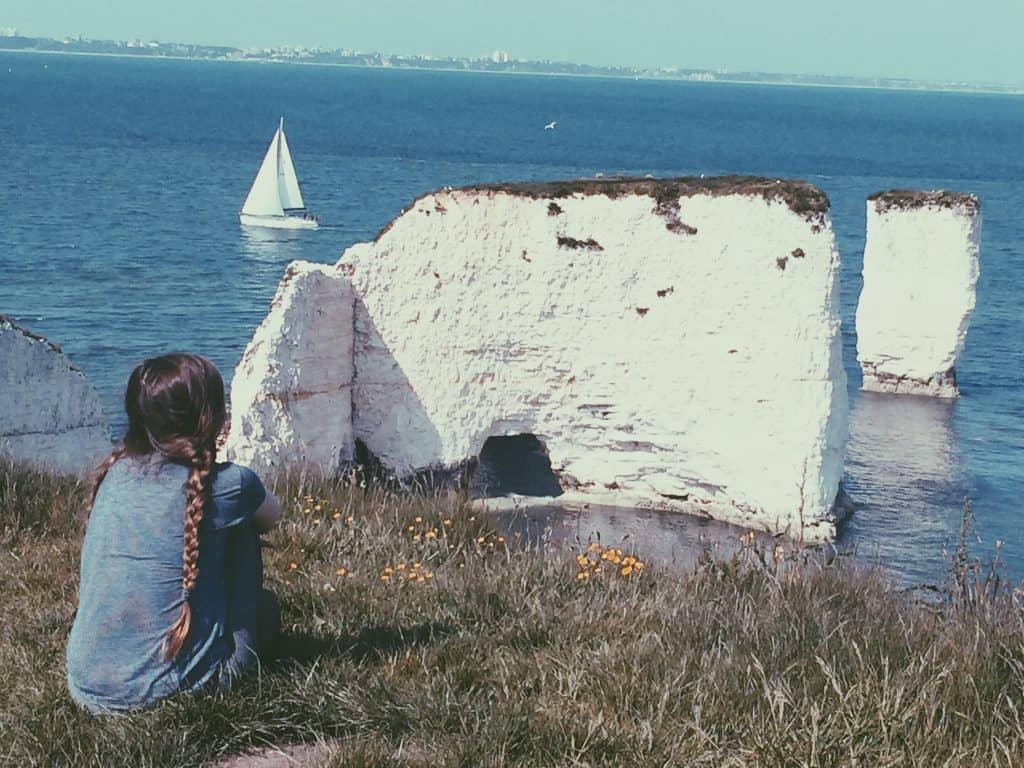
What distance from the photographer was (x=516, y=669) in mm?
5898

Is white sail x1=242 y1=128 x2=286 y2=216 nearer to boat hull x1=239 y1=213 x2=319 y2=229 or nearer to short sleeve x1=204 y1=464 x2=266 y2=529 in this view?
boat hull x1=239 y1=213 x2=319 y2=229

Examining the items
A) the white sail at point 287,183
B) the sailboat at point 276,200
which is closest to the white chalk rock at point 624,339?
the sailboat at point 276,200

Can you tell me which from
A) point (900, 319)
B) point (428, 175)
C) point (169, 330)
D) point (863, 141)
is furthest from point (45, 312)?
point (863, 141)

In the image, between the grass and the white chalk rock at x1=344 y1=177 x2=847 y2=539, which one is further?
the white chalk rock at x1=344 y1=177 x2=847 y2=539

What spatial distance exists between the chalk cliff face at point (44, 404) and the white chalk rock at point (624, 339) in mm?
5227

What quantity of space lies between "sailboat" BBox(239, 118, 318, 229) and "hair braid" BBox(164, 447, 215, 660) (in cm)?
5270

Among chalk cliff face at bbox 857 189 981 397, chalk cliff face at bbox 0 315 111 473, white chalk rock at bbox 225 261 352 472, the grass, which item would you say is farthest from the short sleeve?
chalk cliff face at bbox 857 189 981 397

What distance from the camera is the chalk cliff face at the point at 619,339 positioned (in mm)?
20812

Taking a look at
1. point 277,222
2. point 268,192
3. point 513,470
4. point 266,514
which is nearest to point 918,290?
point 513,470

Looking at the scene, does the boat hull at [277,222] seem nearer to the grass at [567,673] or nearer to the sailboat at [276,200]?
the sailboat at [276,200]

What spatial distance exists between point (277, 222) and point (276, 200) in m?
1.31

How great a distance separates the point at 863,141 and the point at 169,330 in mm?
111783

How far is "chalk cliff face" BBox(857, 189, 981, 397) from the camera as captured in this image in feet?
108

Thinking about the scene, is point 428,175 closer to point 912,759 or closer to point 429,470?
point 429,470
